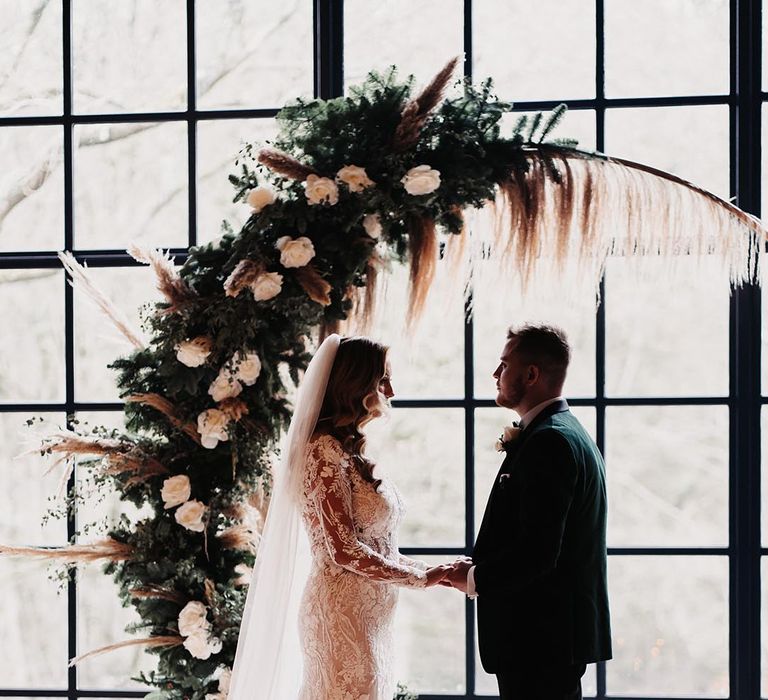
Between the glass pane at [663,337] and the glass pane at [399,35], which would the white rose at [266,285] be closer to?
the glass pane at [399,35]

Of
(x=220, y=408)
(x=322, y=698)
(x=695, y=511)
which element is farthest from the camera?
(x=695, y=511)

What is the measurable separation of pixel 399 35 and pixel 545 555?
206 cm

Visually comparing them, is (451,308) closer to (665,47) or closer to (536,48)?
(536,48)

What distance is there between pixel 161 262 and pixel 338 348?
0.63 metres

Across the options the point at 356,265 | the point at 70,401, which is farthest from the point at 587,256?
the point at 70,401

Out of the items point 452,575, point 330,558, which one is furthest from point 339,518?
point 452,575

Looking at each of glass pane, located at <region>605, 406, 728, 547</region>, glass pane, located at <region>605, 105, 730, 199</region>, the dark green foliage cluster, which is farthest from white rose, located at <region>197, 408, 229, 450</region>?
glass pane, located at <region>605, 105, 730, 199</region>

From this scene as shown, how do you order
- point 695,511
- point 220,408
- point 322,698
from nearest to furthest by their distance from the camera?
point 322,698
point 220,408
point 695,511

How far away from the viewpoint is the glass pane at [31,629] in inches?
142

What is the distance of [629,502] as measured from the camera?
3438mm

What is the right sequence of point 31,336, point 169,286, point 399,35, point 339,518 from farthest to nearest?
point 31,336 → point 399,35 → point 169,286 → point 339,518

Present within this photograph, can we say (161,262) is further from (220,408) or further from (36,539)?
(36,539)

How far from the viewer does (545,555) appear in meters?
2.51

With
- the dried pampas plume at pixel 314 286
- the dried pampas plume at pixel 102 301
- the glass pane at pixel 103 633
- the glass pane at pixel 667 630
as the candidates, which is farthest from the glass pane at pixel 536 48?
the glass pane at pixel 103 633
